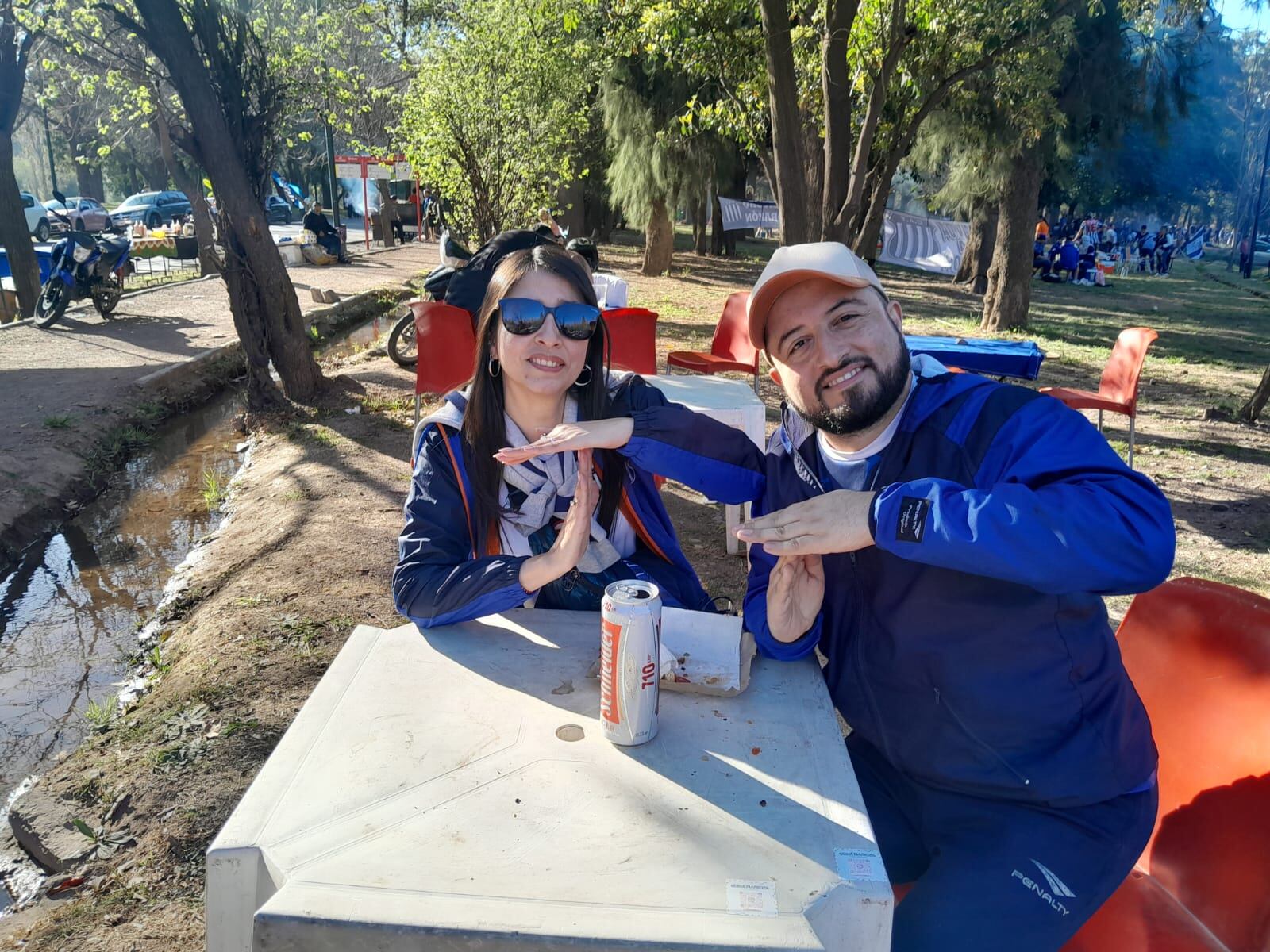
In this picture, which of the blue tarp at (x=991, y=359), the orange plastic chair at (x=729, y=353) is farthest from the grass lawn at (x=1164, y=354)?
the blue tarp at (x=991, y=359)

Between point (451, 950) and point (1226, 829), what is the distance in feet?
4.54

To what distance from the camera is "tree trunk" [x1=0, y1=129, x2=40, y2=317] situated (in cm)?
1272

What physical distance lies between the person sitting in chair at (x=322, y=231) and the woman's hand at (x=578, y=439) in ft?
65.4

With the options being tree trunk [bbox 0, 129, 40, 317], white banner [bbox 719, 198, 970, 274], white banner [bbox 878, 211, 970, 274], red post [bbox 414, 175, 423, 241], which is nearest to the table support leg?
tree trunk [bbox 0, 129, 40, 317]

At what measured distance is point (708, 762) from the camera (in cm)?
151

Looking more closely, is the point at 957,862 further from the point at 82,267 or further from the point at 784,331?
the point at 82,267

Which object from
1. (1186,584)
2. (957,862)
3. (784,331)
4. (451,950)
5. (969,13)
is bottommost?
(957,862)

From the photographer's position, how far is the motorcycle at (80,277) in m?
11.4

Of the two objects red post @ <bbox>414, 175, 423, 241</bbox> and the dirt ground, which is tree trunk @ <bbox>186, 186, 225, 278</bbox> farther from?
red post @ <bbox>414, 175, 423, 241</bbox>

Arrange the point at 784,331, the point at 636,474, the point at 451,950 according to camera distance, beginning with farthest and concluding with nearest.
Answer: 1. the point at 636,474
2. the point at 784,331
3. the point at 451,950

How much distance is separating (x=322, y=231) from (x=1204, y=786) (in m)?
21.1

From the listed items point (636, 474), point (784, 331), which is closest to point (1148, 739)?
point (784, 331)

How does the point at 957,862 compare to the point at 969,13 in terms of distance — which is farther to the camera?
the point at 969,13

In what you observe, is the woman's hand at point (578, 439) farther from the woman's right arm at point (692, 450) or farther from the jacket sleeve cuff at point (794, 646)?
→ the jacket sleeve cuff at point (794, 646)
